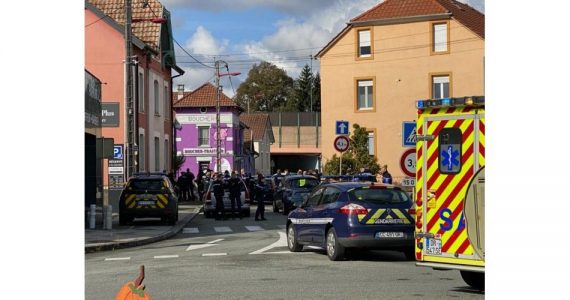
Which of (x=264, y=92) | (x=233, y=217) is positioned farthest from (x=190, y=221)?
(x=264, y=92)

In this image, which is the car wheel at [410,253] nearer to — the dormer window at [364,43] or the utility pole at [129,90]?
the utility pole at [129,90]

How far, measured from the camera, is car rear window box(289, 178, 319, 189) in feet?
121

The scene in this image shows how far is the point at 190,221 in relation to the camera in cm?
3388

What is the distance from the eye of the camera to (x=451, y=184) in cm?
1325

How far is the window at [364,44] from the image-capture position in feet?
182

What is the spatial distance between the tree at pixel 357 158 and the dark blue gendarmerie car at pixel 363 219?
24075 mm

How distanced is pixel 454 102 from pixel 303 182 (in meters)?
24.1

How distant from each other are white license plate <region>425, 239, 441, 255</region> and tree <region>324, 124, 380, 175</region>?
29137 mm

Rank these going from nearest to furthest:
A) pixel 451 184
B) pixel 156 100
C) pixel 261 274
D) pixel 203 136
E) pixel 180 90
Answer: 1. pixel 451 184
2. pixel 261 274
3. pixel 156 100
4. pixel 203 136
5. pixel 180 90

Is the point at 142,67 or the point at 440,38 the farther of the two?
the point at 440,38

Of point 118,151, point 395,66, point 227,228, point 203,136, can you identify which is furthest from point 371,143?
point 227,228

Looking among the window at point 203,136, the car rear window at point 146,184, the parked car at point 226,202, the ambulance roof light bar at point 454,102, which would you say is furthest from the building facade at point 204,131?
the ambulance roof light bar at point 454,102

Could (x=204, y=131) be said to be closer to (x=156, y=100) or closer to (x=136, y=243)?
(x=156, y=100)
